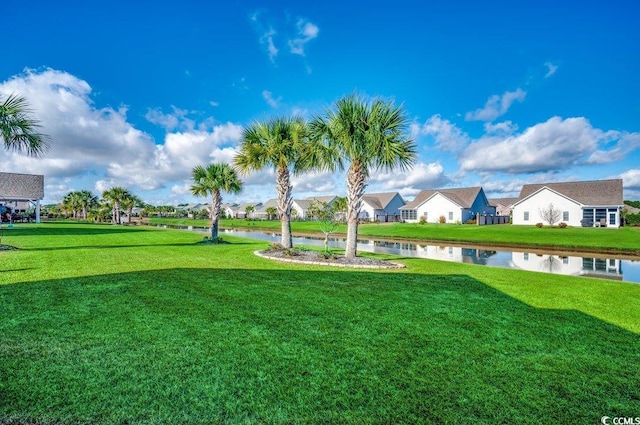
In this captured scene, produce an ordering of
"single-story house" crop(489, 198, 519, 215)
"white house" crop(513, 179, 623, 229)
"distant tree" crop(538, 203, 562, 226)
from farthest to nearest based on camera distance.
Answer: "single-story house" crop(489, 198, 519, 215)
"distant tree" crop(538, 203, 562, 226)
"white house" crop(513, 179, 623, 229)

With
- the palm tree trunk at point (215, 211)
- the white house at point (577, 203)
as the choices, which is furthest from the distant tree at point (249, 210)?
the palm tree trunk at point (215, 211)

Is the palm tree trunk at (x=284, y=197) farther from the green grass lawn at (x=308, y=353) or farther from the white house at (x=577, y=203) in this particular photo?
the white house at (x=577, y=203)

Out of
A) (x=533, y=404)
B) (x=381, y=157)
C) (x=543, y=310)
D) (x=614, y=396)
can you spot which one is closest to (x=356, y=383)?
(x=533, y=404)

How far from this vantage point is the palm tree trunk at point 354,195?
14.0 metres

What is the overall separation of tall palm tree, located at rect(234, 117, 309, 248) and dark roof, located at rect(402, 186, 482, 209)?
42.2 metres

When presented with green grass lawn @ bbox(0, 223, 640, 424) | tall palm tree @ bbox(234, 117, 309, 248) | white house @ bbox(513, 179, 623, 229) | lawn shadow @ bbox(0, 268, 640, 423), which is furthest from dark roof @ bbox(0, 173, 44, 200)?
white house @ bbox(513, 179, 623, 229)

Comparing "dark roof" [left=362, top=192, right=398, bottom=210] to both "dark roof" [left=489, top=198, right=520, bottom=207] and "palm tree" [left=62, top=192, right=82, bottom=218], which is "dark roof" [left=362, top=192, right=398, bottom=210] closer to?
"dark roof" [left=489, top=198, right=520, bottom=207]

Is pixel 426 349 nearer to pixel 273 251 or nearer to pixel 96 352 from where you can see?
pixel 96 352

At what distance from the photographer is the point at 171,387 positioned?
352 cm

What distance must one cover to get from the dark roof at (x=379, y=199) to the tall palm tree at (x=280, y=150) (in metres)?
52.4

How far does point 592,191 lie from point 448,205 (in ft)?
58.4

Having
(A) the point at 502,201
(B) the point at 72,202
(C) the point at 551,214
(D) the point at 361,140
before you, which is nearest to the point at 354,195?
(D) the point at 361,140

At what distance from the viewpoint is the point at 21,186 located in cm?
4559

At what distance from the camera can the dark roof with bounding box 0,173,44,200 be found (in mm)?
44225
